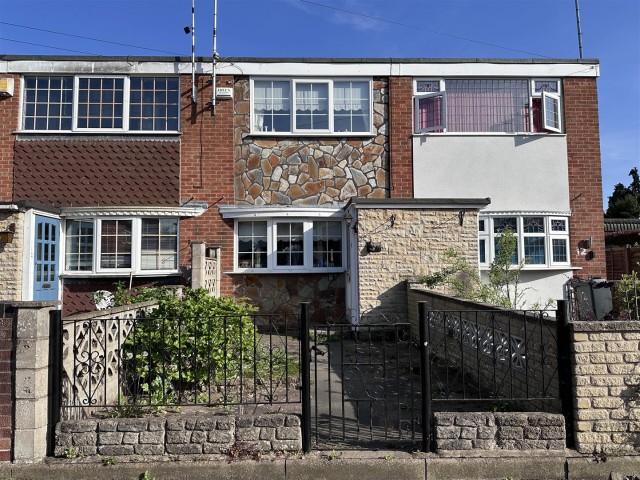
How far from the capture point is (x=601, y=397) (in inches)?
163

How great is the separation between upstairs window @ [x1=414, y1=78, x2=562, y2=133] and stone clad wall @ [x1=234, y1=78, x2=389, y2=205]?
7.27ft

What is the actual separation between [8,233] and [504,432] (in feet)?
33.3

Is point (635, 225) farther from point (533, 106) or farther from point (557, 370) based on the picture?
point (557, 370)

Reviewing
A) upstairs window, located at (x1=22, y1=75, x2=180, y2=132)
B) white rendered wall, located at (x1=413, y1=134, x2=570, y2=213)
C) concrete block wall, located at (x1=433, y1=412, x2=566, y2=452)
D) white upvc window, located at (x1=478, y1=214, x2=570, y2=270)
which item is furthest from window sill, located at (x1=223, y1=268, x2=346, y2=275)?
concrete block wall, located at (x1=433, y1=412, x2=566, y2=452)

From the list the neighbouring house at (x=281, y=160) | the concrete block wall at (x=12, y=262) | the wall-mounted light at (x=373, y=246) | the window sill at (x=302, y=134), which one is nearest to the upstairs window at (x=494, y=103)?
the neighbouring house at (x=281, y=160)

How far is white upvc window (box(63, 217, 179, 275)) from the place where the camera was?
A: 1141 centimetres

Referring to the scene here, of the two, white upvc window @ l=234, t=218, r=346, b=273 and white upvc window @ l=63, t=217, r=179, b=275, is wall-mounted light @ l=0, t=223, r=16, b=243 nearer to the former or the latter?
white upvc window @ l=63, t=217, r=179, b=275

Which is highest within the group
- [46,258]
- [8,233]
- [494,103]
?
[494,103]

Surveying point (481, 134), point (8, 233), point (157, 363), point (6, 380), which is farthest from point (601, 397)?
point (8, 233)

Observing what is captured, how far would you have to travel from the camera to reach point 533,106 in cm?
1252

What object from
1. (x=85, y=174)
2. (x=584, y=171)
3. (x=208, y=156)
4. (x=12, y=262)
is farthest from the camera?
(x=584, y=171)

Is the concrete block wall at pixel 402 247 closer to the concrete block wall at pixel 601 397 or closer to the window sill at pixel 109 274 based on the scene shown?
the window sill at pixel 109 274

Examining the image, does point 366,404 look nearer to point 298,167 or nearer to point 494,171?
point 298,167

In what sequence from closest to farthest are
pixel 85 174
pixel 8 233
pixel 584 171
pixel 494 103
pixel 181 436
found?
pixel 181 436 < pixel 8 233 < pixel 85 174 < pixel 584 171 < pixel 494 103
